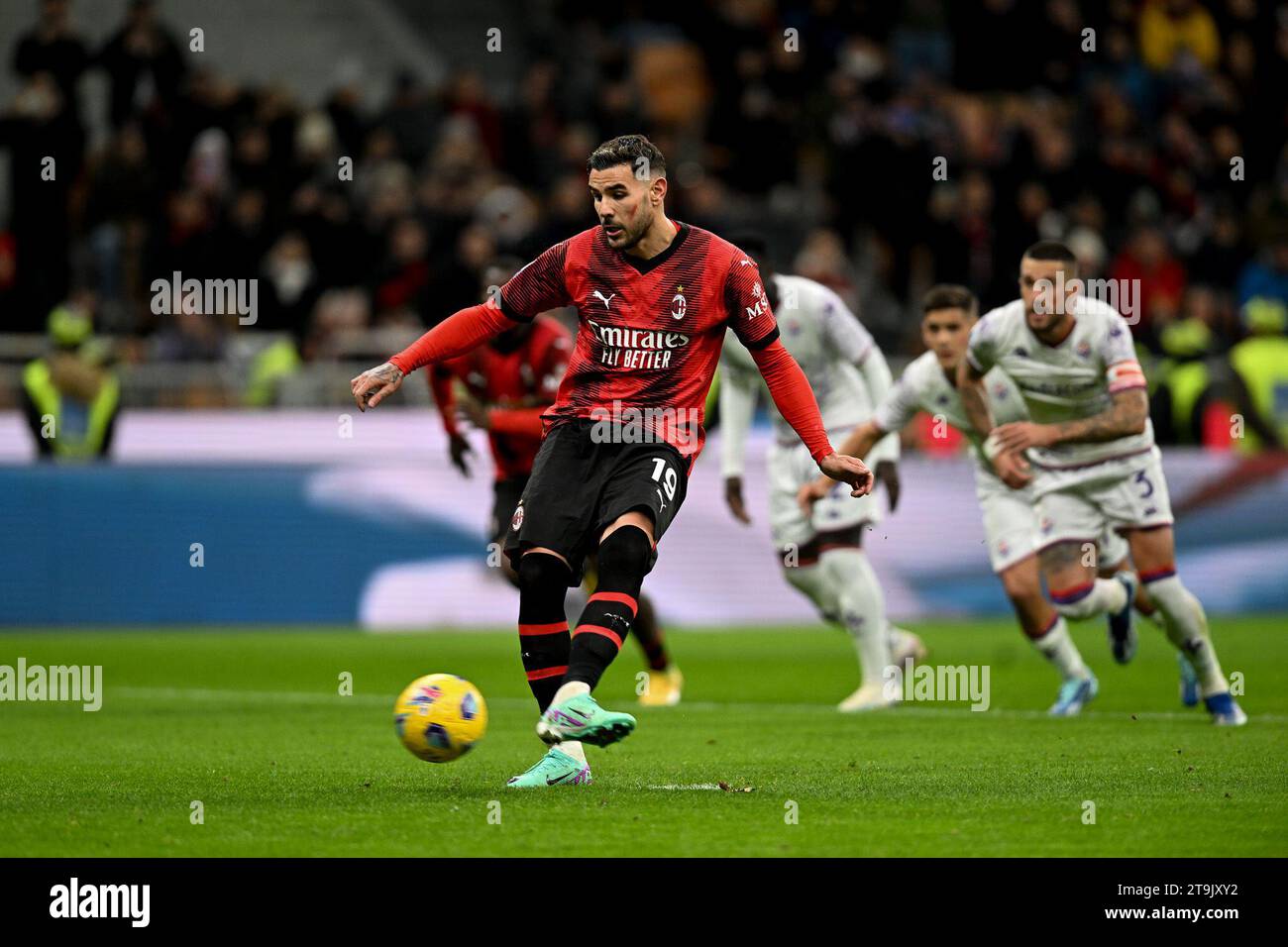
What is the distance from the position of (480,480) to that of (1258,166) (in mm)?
11136

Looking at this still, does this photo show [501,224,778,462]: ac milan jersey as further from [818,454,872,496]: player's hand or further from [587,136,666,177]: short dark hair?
[818,454,872,496]: player's hand

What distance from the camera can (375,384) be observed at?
8305 millimetres

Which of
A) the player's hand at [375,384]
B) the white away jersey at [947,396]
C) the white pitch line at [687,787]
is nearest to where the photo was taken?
the player's hand at [375,384]

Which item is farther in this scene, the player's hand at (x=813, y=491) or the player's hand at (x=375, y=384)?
the player's hand at (x=813, y=491)

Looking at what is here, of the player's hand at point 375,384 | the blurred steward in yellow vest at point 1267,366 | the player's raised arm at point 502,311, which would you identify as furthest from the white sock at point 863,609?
the blurred steward in yellow vest at point 1267,366

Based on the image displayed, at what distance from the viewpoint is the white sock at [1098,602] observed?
484 inches

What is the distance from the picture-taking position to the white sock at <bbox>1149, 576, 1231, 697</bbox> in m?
11.3

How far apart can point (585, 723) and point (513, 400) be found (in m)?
5.72

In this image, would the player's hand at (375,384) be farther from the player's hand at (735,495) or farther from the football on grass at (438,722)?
the player's hand at (735,495)

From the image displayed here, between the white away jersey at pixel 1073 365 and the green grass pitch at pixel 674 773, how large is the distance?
4.77 ft

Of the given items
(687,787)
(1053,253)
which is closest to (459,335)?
(687,787)

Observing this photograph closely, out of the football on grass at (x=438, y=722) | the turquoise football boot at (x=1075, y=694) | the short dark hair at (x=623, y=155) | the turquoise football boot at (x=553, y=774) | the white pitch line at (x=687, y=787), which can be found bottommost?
the white pitch line at (x=687, y=787)

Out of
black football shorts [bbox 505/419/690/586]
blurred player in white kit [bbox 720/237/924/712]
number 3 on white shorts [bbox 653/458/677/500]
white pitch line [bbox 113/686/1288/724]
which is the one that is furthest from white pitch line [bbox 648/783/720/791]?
blurred player in white kit [bbox 720/237/924/712]

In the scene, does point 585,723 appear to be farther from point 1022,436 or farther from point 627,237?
point 1022,436
